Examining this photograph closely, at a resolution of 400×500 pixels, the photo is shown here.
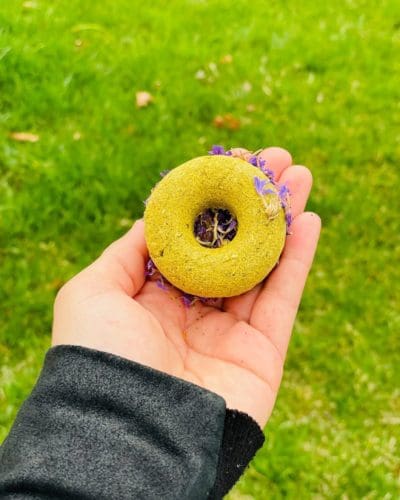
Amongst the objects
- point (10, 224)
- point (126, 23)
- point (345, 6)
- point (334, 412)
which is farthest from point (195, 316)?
point (345, 6)

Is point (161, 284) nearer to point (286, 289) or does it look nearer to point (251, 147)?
point (286, 289)

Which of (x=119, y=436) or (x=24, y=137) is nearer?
(x=119, y=436)

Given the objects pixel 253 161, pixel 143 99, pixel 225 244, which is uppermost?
pixel 253 161

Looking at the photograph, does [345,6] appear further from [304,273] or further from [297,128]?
[304,273]

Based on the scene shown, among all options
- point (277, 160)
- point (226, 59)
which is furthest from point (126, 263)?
point (226, 59)

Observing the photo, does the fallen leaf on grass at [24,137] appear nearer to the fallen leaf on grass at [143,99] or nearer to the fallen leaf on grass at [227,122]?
the fallen leaf on grass at [143,99]

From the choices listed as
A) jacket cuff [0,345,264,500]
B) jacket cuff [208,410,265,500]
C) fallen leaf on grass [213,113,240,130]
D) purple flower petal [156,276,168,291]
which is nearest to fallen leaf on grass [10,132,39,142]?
fallen leaf on grass [213,113,240,130]
